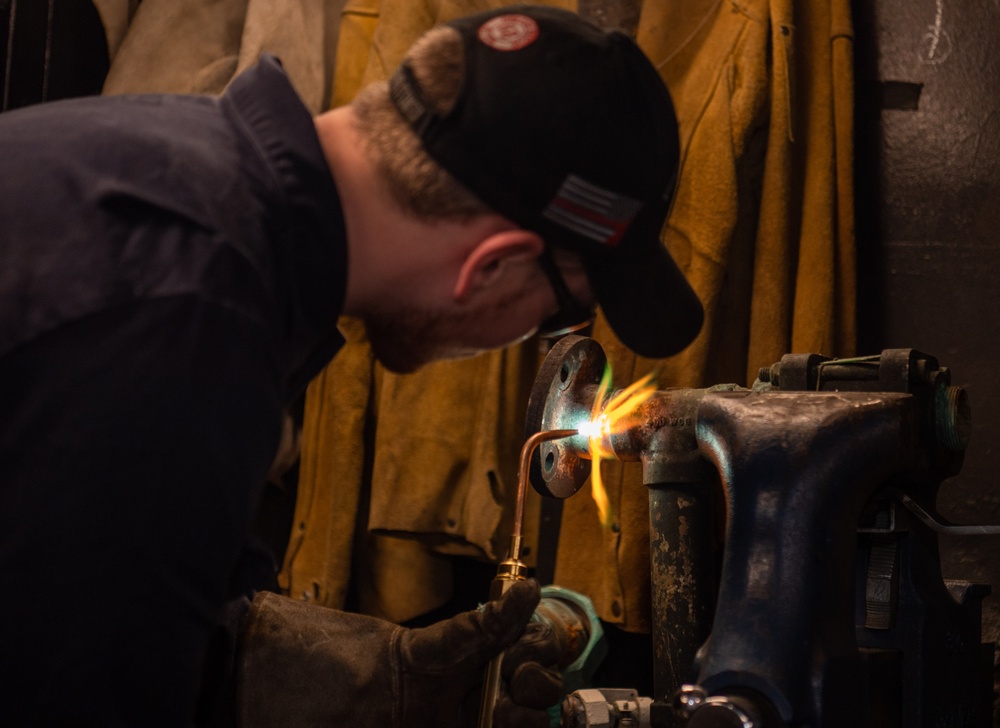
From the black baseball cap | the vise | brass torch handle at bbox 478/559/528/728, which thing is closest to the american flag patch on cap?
the black baseball cap

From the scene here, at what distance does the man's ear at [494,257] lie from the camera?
102 cm

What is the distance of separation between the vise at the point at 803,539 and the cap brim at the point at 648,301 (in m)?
0.09

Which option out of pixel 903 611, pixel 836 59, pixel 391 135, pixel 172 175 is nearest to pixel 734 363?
pixel 836 59

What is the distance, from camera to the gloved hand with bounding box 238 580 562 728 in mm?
1380

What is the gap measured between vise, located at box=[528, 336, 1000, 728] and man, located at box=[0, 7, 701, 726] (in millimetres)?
151

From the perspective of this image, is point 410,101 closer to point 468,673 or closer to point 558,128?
point 558,128

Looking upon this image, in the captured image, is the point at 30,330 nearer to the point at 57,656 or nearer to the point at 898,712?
the point at 57,656

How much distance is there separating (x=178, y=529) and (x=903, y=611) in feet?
2.51

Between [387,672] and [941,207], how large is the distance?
1.37m

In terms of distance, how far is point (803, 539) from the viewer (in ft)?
3.59

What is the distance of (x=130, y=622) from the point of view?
2.62ft

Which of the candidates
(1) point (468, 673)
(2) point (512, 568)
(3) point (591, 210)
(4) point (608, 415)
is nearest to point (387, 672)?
(1) point (468, 673)

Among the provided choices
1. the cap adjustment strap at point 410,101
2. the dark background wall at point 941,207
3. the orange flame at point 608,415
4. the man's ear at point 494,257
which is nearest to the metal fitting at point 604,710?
the orange flame at point 608,415

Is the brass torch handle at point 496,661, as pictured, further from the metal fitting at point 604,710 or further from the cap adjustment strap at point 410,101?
the cap adjustment strap at point 410,101
